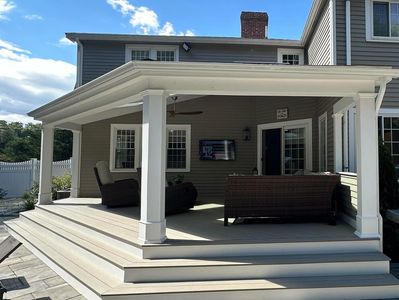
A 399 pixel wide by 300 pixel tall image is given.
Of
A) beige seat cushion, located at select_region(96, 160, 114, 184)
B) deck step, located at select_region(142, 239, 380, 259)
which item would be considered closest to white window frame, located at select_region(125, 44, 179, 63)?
→ beige seat cushion, located at select_region(96, 160, 114, 184)

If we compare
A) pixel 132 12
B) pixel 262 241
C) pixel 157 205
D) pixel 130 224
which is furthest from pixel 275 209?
pixel 132 12

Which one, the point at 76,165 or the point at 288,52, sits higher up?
the point at 288,52

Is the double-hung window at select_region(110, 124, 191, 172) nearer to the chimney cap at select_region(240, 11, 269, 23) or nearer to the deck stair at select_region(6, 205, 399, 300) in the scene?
the deck stair at select_region(6, 205, 399, 300)

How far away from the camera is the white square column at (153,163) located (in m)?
4.18

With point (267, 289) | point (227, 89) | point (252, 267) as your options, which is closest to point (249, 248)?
point (252, 267)

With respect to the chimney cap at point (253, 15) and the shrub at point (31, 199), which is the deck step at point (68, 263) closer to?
the shrub at point (31, 199)

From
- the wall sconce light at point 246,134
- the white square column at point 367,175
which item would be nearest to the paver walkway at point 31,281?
the white square column at point 367,175

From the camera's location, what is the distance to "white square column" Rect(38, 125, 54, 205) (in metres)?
7.71

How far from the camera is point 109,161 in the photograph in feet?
31.2

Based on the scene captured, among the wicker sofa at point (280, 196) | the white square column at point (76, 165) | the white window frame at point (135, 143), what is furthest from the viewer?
the white window frame at point (135, 143)

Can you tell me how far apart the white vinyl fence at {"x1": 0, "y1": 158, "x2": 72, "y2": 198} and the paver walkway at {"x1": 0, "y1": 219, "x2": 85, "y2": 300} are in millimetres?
8633

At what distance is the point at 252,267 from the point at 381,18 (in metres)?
6.72

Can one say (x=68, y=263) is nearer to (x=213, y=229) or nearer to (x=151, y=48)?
(x=213, y=229)

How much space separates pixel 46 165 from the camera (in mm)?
7723
